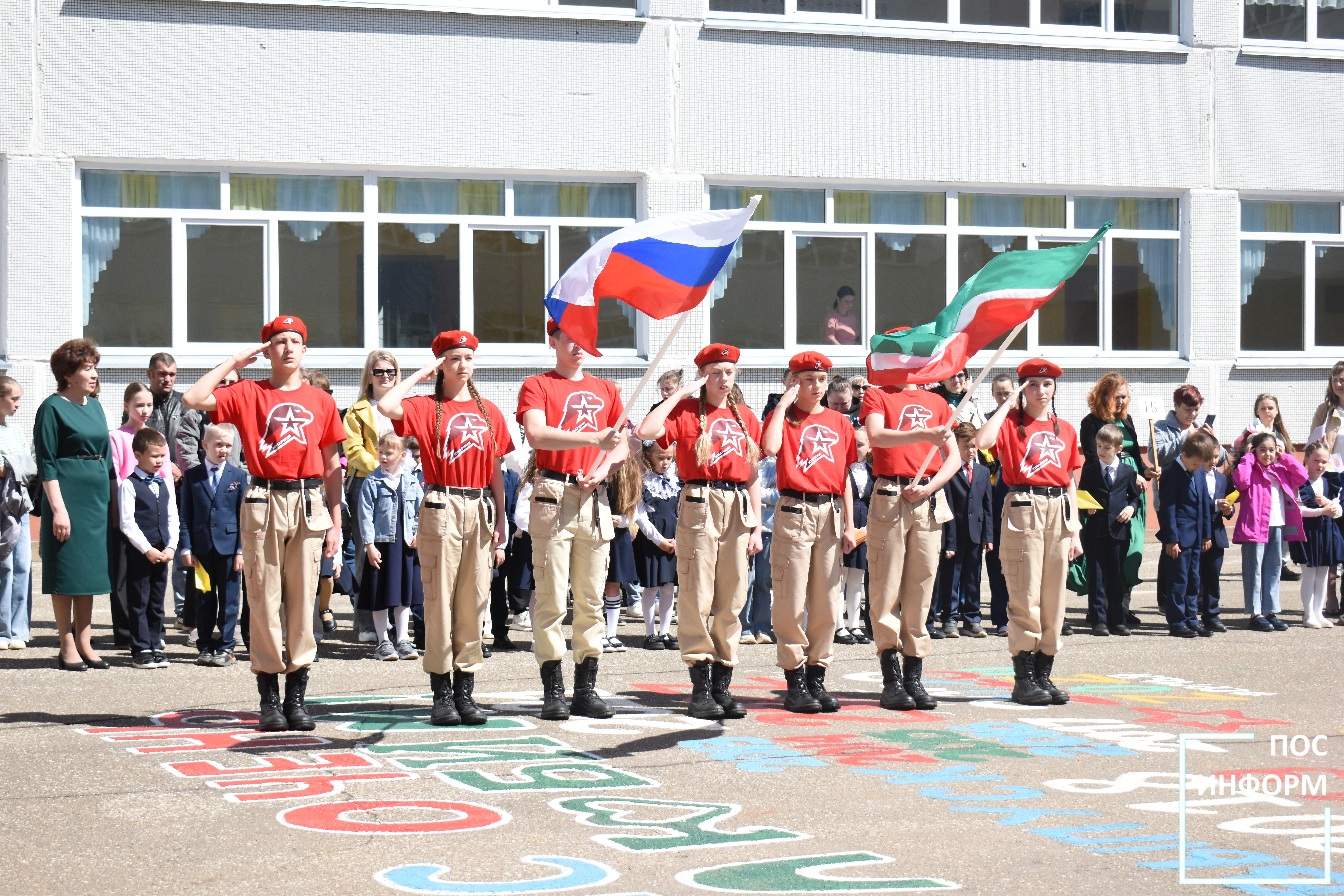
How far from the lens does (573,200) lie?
16.7m

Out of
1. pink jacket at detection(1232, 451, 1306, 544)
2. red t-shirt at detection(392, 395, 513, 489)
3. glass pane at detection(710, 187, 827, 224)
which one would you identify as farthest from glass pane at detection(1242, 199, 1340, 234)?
red t-shirt at detection(392, 395, 513, 489)

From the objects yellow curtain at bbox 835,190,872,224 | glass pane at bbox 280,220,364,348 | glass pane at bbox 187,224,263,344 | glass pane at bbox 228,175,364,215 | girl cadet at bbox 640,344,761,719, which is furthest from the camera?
yellow curtain at bbox 835,190,872,224

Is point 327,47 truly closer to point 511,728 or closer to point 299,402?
point 299,402

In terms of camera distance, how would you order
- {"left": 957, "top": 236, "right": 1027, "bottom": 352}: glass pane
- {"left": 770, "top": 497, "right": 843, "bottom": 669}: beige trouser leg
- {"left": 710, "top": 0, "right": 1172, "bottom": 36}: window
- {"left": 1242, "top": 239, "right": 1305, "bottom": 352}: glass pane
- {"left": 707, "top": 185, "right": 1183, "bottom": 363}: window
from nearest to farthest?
{"left": 770, "top": 497, "right": 843, "bottom": 669}: beige trouser leg
{"left": 710, "top": 0, "right": 1172, "bottom": 36}: window
{"left": 707, "top": 185, "right": 1183, "bottom": 363}: window
{"left": 957, "top": 236, "right": 1027, "bottom": 352}: glass pane
{"left": 1242, "top": 239, "right": 1305, "bottom": 352}: glass pane

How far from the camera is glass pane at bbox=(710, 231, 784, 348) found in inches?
678

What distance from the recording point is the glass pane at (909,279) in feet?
58.3

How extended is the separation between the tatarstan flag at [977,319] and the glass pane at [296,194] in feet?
28.2

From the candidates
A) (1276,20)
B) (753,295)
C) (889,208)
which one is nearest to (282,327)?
(753,295)

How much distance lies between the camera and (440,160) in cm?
1603

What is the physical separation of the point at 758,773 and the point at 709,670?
4.92ft

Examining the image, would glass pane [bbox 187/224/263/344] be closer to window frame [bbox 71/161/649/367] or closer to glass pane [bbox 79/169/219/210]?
window frame [bbox 71/161/649/367]

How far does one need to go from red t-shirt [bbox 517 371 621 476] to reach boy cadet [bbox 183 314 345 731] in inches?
40.1

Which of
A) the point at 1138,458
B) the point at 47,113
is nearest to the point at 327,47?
the point at 47,113

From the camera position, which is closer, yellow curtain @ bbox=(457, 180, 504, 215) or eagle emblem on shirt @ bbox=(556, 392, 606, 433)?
eagle emblem on shirt @ bbox=(556, 392, 606, 433)
